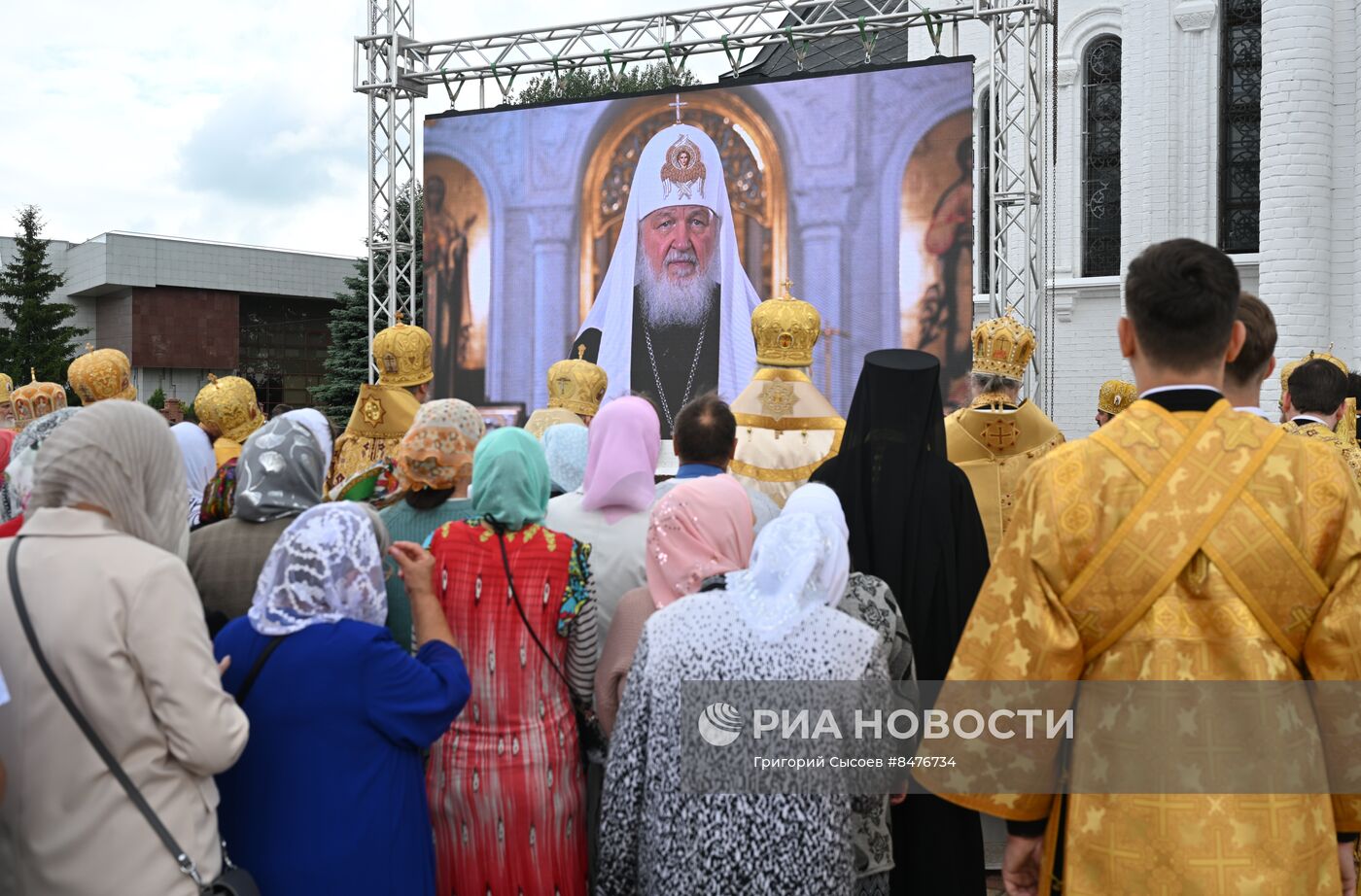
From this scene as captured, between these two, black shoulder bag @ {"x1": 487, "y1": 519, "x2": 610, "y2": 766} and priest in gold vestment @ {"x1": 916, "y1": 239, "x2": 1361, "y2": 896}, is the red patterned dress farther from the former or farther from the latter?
priest in gold vestment @ {"x1": 916, "y1": 239, "x2": 1361, "y2": 896}

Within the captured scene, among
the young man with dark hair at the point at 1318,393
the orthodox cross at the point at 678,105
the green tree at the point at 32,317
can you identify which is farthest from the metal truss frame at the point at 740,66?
the green tree at the point at 32,317

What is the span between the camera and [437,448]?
128 inches

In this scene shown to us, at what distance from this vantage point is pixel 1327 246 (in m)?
11.8

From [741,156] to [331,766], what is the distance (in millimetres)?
10470

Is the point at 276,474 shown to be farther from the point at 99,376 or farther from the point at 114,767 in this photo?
the point at 99,376

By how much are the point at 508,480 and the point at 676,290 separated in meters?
9.65

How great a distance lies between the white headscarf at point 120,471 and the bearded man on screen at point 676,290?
9822mm

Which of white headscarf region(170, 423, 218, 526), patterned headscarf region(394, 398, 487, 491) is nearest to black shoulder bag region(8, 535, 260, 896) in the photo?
patterned headscarf region(394, 398, 487, 491)

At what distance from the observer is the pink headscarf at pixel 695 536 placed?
2834 millimetres

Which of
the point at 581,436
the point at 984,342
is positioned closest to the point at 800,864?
the point at 581,436

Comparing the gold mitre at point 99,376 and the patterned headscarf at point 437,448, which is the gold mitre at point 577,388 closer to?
the gold mitre at point 99,376

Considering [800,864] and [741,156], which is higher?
[741,156]

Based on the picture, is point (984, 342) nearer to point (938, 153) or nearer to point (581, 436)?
point (581, 436)

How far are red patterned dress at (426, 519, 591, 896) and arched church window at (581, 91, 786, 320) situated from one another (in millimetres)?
9317
